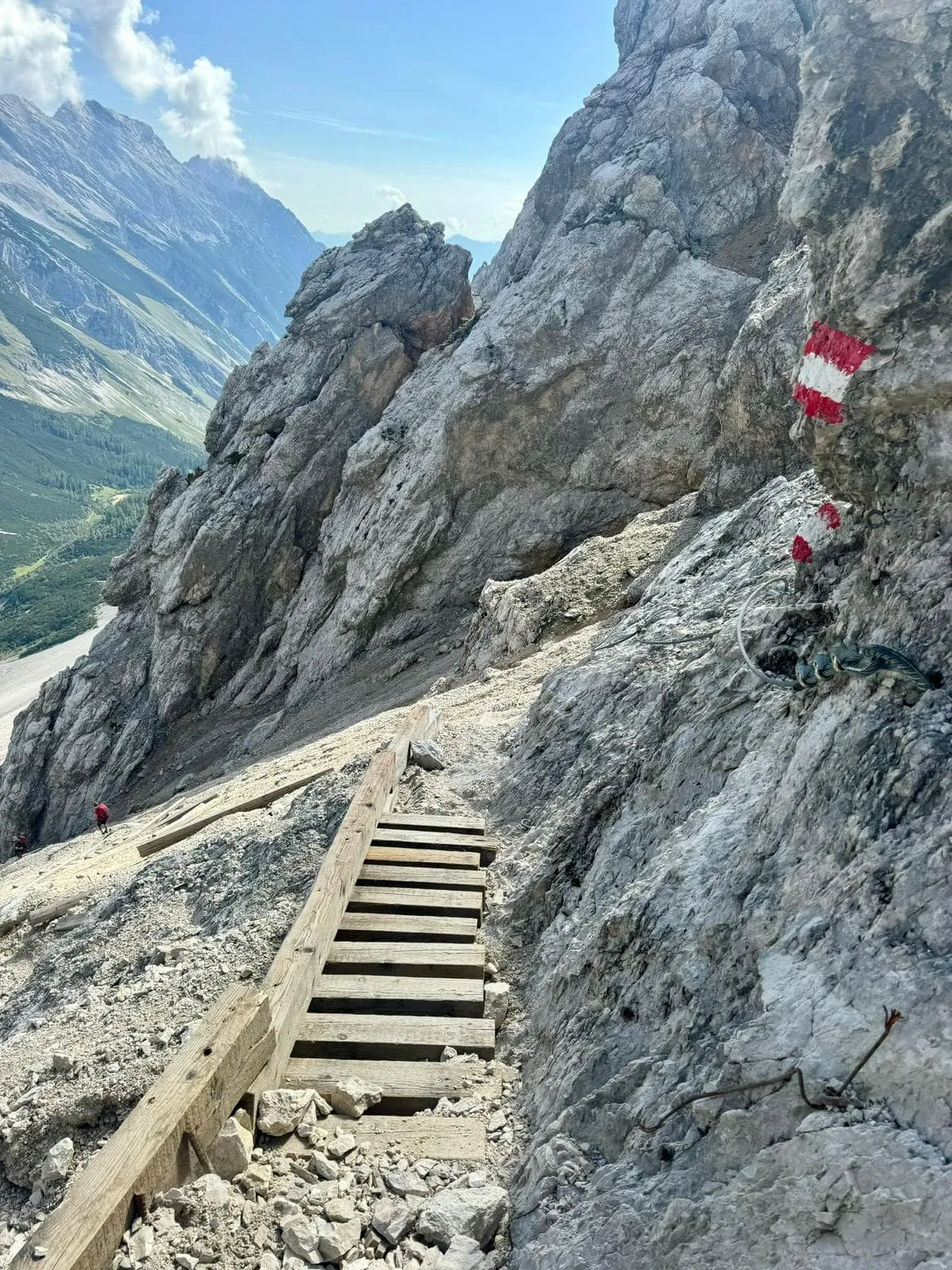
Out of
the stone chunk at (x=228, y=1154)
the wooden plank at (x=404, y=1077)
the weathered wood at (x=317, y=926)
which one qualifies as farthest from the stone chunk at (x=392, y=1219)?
the weathered wood at (x=317, y=926)

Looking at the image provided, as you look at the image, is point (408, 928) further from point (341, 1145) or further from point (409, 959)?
point (341, 1145)

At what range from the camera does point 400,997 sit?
5.89 meters

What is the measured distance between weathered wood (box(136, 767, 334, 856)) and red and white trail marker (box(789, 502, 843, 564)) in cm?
840

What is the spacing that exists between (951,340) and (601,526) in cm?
2289

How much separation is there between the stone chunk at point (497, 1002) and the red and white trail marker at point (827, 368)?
433 cm

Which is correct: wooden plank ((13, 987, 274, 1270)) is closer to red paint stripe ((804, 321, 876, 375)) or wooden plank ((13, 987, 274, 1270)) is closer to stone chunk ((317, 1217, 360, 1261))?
stone chunk ((317, 1217, 360, 1261))

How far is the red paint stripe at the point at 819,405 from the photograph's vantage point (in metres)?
4.83

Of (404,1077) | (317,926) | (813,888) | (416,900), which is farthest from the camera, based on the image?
(416,900)

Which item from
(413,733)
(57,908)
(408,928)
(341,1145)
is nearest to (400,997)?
(408,928)

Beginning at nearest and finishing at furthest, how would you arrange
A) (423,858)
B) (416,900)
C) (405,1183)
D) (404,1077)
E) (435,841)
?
(405,1183) < (404,1077) < (416,900) < (423,858) < (435,841)

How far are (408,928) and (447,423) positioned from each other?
24.5m

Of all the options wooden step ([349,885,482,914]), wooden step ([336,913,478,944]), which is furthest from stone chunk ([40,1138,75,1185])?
wooden step ([349,885,482,914])

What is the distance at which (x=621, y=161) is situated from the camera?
3409cm

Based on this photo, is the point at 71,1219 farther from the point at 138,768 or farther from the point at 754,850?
the point at 138,768
